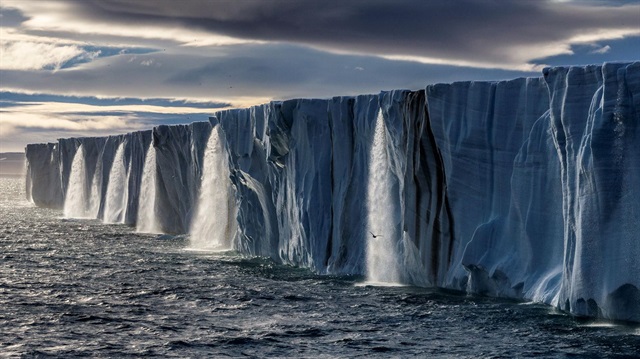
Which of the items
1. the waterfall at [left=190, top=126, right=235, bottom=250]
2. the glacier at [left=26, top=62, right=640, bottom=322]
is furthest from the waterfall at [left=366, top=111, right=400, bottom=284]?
the waterfall at [left=190, top=126, right=235, bottom=250]

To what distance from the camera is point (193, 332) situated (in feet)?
52.8

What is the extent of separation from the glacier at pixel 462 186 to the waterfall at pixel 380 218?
4cm

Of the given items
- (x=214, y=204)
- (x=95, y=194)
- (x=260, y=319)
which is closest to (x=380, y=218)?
(x=260, y=319)

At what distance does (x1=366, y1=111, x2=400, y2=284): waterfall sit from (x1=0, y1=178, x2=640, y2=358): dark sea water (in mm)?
779

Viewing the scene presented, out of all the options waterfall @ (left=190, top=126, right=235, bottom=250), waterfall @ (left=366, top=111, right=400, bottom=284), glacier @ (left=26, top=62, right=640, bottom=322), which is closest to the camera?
glacier @ (left=26, top=62, right=640, bottom=322)

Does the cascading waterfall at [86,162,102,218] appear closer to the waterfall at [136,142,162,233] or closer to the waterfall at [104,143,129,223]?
the waterfall at [104,143,129,223]

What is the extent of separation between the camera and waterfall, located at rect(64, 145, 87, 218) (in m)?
56.5

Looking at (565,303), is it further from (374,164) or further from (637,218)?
(374,164)

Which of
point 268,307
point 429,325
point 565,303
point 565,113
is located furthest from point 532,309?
point 268,307

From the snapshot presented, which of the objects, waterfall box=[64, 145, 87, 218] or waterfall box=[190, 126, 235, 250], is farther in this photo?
waterfall box=[64, 145, 87, 218]

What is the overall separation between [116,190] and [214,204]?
17742mm

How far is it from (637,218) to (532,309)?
9.18 ft

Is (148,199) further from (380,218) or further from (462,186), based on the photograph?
(462,186)

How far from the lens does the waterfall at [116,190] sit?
49.3 meters
